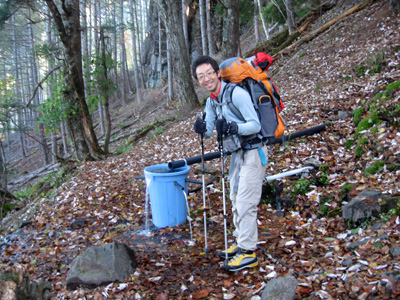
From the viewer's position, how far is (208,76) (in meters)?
3.81

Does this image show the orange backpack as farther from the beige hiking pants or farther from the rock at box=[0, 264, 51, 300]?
the rock at box=[0, 264, 51, 300]

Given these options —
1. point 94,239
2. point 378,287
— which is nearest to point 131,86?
point 94,239

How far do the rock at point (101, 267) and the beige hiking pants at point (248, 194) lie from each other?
1.58 metres

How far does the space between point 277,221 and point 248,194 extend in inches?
67.1

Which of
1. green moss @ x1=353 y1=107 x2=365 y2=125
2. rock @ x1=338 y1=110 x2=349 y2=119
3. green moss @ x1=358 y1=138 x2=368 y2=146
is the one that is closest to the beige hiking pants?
green moss @ x1=358 y1=138 x2=368 y2=146

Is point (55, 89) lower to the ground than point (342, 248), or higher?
higher

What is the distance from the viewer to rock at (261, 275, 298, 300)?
10.1 feet

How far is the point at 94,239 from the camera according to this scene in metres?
5.61

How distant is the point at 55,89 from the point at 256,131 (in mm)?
8952

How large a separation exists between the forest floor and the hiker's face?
7.90ft

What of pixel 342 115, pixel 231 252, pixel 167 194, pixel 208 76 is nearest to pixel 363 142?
pixel 342 115

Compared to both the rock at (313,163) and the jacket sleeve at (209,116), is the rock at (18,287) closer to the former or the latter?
the jacket sleeve at (209,116)

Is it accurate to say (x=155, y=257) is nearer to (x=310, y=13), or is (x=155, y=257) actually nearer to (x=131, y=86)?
(x=310, y=13)

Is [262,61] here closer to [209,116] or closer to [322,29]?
[209,116]
